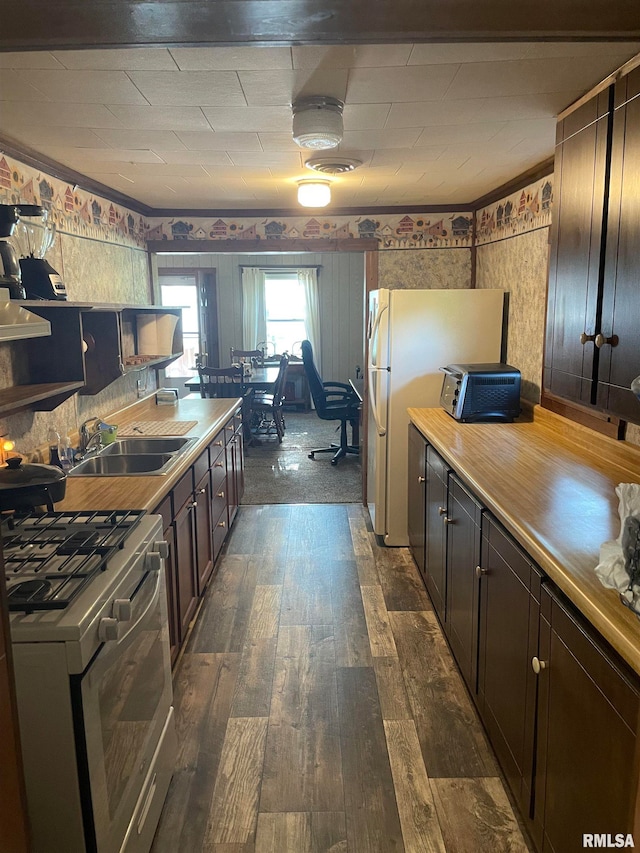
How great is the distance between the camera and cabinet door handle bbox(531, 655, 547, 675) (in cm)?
166

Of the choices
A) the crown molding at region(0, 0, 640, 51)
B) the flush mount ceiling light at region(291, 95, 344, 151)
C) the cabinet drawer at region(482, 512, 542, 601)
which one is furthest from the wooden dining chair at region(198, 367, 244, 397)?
the crown molding at region(0, 0, 640, 51)

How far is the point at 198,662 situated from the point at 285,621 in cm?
53

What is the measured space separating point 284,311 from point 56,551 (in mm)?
7712

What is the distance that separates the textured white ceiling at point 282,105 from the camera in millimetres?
1821

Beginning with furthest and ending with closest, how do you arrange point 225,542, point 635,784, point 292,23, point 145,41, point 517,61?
point 225,542 → point 517,61 → point 145,41 → point 292,23 → point 635,784

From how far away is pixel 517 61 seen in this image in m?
1.86

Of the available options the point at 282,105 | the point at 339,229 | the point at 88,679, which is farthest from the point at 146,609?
the point at 339,229

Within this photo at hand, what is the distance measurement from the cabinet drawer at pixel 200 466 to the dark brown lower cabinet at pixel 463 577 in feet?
4.15

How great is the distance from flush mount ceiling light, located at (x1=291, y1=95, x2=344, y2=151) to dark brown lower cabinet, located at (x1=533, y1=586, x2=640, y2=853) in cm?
173

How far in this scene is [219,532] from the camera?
3.93 meters

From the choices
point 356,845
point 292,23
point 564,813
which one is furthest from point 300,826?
point 292,23

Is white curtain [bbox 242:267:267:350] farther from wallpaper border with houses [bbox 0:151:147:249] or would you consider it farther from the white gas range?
the white gas range

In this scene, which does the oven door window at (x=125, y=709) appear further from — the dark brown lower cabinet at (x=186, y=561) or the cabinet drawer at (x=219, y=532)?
the cabinet drawer at (x=219, y=532)

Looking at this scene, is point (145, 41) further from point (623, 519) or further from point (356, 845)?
point (356, 845)
